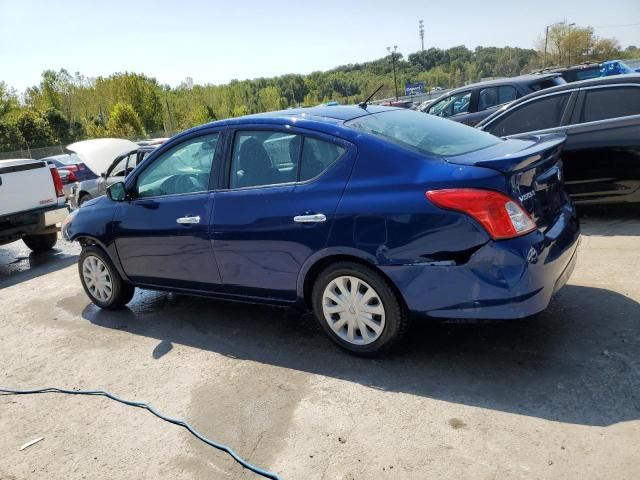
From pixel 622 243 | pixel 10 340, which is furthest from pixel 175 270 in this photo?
pixel 622 243

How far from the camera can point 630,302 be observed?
403 cm

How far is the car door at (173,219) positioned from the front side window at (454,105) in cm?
843

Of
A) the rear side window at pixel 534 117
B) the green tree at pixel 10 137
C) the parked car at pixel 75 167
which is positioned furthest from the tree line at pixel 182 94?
the rear side window at pixel 534 117

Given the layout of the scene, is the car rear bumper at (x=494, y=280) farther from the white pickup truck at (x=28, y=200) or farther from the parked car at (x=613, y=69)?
the parked car at (x=613, y=69)

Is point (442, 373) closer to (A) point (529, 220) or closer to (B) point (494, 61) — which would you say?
(A) point (529, 220)

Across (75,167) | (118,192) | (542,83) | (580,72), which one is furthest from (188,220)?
(75,167)

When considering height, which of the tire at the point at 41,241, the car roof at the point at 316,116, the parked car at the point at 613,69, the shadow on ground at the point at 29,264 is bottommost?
the shadow on ground at the point at 29,264

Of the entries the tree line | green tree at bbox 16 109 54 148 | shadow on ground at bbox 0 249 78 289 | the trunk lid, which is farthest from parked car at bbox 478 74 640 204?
green tree at bbox 16 109 54 148

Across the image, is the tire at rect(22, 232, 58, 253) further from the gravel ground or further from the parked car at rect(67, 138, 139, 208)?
the gravel ground

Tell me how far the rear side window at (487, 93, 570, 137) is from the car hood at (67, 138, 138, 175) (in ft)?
23.8

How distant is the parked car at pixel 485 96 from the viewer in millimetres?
10406

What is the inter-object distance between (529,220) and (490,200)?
11.7 inches

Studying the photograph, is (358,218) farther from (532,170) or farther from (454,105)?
(454,105)

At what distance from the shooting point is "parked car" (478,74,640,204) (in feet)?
19.4
